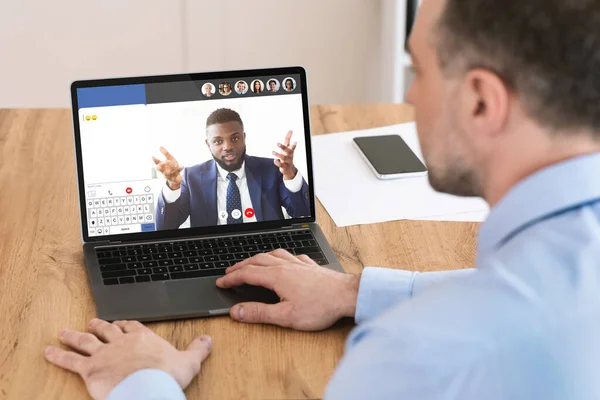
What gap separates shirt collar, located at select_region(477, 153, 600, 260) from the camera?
90cm

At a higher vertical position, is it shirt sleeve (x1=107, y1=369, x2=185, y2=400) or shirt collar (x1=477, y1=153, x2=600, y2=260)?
shirt collar (x1=477, y1=153, x2=600, y2=260)

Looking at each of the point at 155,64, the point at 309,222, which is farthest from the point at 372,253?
the point at 155,64

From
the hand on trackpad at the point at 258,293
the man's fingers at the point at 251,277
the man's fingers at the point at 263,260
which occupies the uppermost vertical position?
the man's fingers at the point at 263,260

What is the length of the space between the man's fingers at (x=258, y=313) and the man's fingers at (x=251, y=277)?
0.17ft

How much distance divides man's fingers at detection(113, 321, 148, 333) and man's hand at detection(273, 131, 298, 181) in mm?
363

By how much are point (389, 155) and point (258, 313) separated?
61cm

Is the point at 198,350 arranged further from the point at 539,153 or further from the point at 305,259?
the point at 539,153

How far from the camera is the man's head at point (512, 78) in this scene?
2.89 ft

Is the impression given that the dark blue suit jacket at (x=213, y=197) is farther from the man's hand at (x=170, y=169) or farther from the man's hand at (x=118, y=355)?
the man's hand at (x=118, y=355)

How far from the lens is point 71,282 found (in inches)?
54.3

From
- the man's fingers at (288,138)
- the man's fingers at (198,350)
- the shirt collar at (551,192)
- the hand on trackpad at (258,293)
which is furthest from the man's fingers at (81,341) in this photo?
the shirt collar at (551,192)

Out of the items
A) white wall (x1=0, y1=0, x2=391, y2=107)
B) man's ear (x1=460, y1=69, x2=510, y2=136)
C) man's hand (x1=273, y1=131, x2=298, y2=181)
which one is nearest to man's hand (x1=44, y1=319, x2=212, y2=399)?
man's hand (x1=273, y1=131, x2=298, y2=181)

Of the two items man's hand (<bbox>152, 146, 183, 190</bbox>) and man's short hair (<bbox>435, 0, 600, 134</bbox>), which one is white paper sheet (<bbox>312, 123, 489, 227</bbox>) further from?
man's short hair (<bbox>435, 0, 600, 134</bbox>)

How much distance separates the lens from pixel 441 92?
39.1 inches
